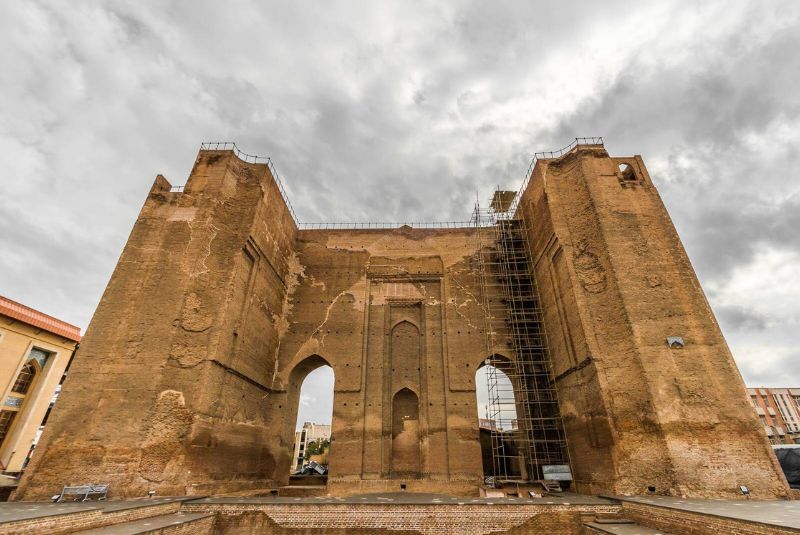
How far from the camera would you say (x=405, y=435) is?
15133 mm

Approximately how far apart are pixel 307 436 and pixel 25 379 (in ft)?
159

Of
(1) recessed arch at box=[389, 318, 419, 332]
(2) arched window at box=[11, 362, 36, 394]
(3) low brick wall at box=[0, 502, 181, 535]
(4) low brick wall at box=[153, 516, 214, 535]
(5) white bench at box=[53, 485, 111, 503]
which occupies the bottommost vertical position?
(4) low brick wall at box=[153, 516, 214, 535]

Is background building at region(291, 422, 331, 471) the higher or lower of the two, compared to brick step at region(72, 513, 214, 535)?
higher

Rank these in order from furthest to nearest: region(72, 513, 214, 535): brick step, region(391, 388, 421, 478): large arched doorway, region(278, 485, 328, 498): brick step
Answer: region(391, 388, 421, 478): large arched doorway → region(278, 485, 328, 498): brick step → region(72, 513, 214, 535): brick step

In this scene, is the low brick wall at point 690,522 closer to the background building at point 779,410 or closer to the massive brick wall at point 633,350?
the massive brick wall at point 633,350

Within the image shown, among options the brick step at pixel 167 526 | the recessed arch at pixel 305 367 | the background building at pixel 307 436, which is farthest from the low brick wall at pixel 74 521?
the background building at pixel 307 436

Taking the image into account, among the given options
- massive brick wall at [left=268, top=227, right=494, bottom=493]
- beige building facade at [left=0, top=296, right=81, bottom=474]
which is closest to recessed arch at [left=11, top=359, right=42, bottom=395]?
beige building facade at [left=0, top=296, right=81, bottom=474]

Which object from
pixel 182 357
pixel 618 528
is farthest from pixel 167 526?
pixel 618 528

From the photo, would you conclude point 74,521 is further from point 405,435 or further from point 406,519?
point 405,435

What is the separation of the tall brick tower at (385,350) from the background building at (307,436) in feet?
140

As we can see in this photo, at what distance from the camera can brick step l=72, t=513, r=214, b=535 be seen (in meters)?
6.36

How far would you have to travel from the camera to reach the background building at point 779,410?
35.9 meters

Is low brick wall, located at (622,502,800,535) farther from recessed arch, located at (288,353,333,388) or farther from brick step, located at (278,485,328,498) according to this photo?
recessed arch, located at (288,353,333,388)

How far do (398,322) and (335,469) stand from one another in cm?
604
